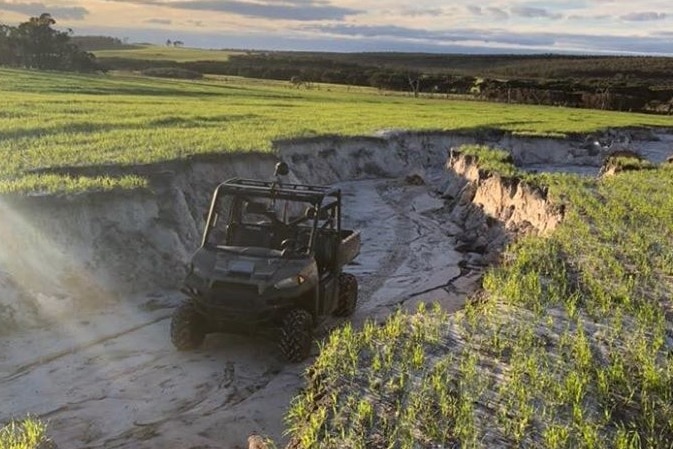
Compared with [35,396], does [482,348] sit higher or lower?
higher

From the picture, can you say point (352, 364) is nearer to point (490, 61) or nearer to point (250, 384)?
point (250, 384)

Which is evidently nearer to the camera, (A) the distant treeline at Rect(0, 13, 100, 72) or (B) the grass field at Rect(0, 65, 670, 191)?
(B) the grass field at Rect(0, 65, 670, 191)

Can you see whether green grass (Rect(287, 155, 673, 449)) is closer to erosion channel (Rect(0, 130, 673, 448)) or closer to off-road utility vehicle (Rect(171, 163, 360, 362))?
off-road utility vehicle (Rect(171, 163, 360, 362))

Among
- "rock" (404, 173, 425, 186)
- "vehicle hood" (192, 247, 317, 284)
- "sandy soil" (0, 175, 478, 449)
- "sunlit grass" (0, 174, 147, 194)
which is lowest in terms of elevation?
"rock" (404, 173, 425, 186)

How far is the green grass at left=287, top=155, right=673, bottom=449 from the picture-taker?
6191 mm

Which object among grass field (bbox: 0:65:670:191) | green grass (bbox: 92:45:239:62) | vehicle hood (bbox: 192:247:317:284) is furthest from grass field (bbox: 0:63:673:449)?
green grass (bbox: 92:45:239:62)

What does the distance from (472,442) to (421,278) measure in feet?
29.2

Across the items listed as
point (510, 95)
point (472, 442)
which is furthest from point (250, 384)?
point (510, 95)

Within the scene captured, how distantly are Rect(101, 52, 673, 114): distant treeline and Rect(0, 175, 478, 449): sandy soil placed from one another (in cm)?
5754

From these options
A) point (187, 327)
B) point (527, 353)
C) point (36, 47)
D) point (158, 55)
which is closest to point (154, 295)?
point (187, 327)

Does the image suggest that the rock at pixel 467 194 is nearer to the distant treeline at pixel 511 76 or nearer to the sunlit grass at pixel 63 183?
the sunlit grass at pixel 63 183

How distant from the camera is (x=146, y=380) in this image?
29.6 ft

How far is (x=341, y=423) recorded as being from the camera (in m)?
6.41

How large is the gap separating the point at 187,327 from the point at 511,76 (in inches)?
3945
